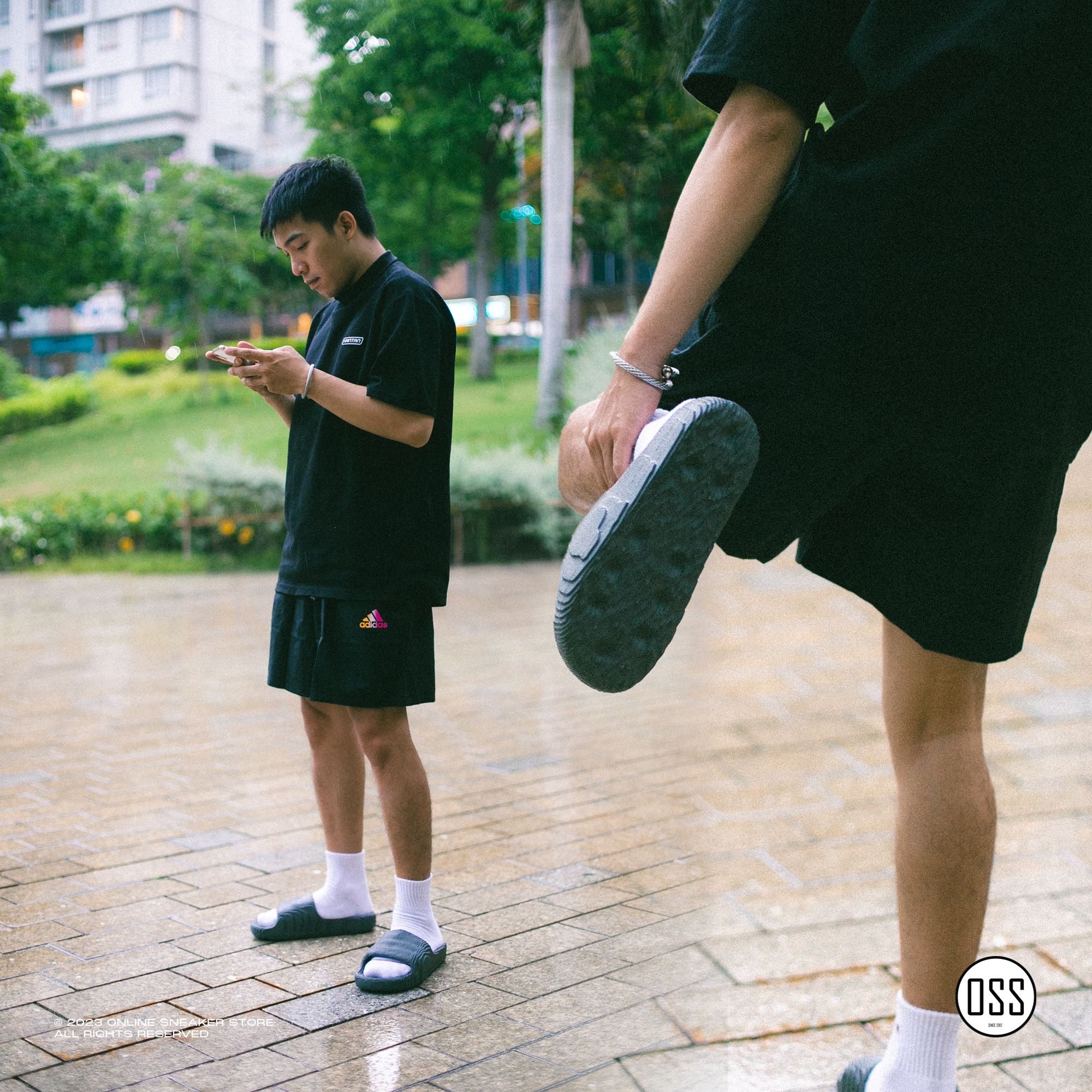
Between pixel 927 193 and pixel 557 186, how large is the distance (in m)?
9.92

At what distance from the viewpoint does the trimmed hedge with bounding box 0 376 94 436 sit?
920 cm

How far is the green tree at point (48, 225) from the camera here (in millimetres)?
7496

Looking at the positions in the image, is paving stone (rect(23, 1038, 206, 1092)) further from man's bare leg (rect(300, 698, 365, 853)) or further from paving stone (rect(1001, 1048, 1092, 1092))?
paving stone (rect(1001, 1048, 1092, 1092))

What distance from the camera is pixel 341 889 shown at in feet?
7.32

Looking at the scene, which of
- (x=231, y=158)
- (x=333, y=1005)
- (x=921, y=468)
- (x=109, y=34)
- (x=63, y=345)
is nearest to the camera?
(x=921, y=468)

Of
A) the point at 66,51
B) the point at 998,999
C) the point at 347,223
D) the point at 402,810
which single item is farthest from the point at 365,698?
the point at 66,51

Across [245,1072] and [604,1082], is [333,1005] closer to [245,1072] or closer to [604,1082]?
[245,1072]

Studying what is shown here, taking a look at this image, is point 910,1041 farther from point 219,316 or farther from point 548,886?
point 219,316

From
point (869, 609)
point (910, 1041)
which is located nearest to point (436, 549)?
point (910, 1041)

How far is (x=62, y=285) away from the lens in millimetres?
8719

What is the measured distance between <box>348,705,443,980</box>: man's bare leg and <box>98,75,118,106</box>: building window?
4.89 metres

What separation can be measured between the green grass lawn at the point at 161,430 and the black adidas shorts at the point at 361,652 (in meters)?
6.38

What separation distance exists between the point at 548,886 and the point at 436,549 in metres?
0.85

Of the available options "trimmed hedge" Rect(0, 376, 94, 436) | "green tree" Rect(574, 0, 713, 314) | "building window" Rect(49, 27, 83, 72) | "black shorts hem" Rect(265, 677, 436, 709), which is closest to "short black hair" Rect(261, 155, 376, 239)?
"black shorts hem" Rect(265, 677, 436, 709)
